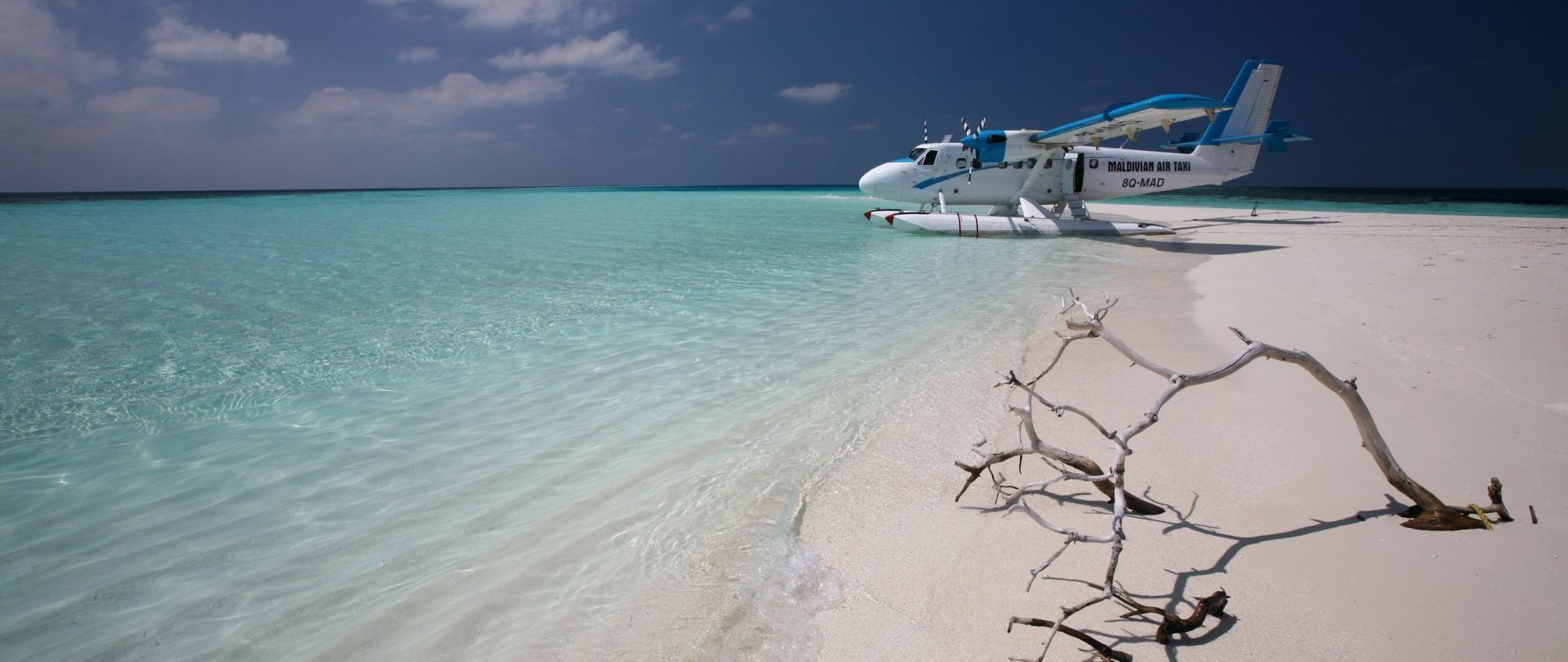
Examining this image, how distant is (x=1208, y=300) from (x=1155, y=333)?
7.13 ft

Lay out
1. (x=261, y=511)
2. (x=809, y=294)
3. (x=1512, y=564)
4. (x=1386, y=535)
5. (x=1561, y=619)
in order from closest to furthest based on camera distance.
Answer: (x=1561, y=619) → (x=1512, y=564) → (x=1386, y=535) → (x=261, y=511) → (x=809, y=294)

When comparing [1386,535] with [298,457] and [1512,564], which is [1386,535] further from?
[298,457]

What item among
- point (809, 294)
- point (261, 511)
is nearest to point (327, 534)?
point (261, 511)

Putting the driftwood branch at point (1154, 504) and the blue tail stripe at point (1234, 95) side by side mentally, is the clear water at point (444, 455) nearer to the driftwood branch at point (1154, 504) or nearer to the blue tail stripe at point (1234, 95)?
the driftwood branch at point (1154, 504)

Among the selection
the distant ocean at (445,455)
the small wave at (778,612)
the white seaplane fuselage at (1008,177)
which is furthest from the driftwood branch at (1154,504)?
the white seaplane fuselage at (1008,177)

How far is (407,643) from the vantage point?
2029 millimetres

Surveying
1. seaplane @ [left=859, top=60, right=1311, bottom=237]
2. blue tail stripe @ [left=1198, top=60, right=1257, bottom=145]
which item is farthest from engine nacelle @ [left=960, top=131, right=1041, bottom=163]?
blue tail stripe @ [left=1198, top=60, right=1257, bottom=145]

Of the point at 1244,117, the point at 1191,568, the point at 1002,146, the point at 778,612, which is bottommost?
the point at 778,612

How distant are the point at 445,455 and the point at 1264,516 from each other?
3762mm

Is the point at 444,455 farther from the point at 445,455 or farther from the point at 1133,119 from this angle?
the point at 1133,119

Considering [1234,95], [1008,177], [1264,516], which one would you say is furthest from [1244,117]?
[1264,516]

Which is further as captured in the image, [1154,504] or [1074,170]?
[1074,170]

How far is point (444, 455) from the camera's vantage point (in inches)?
134

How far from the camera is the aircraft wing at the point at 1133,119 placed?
37.2ft
